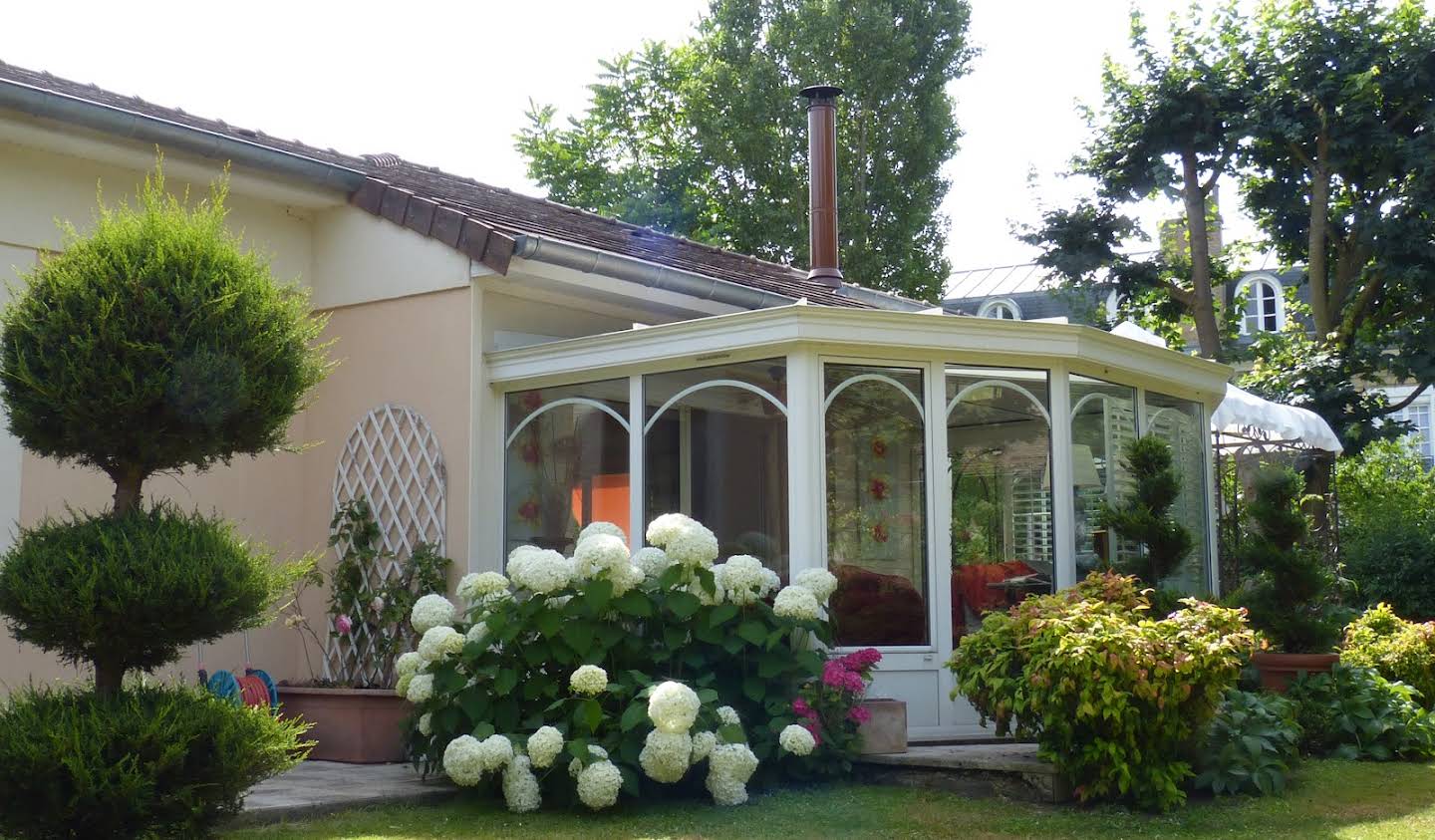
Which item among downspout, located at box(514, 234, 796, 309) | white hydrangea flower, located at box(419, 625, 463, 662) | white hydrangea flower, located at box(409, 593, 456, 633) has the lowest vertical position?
→ white hydrangea flower, located at box(419, 625, 463, 662)

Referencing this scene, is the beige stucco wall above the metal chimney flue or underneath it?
underneath

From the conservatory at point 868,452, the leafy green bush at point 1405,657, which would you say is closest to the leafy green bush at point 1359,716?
the leafy green bush at point 1405,657

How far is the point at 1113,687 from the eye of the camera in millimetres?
5844

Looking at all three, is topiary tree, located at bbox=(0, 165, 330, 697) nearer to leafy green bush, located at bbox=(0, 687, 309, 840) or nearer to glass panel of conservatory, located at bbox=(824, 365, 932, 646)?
leafy green bush, located at bbox=(0, 687, 309, 840)

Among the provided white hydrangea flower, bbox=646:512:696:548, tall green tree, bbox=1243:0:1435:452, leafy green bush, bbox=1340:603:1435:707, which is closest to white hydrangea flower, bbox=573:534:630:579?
white hydrangea flower, bbox=646:512:696:548

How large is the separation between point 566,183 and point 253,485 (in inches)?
696

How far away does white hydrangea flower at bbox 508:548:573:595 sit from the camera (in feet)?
20.9

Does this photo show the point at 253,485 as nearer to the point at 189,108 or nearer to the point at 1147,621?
the point at 189,108

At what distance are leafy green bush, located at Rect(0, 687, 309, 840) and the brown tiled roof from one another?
3662mm

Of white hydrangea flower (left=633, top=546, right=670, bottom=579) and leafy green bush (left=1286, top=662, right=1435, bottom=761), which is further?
leafy green bush (left=1286, top=662, right=1435, bottom=761)

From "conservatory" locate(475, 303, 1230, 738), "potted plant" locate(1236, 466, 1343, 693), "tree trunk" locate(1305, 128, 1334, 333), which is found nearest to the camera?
"conservatory" locate(475, 303, 1230, 738)

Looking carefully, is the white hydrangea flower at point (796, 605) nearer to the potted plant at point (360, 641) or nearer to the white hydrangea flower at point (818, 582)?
the white hydrangea flower at point (818, 582)

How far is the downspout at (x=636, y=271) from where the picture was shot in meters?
8.05

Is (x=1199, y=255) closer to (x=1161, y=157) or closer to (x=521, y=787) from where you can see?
(x=1161, y=157)
